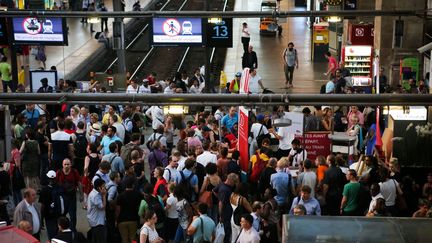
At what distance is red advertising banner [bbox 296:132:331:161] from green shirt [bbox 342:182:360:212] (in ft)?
11.0

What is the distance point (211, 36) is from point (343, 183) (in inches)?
477

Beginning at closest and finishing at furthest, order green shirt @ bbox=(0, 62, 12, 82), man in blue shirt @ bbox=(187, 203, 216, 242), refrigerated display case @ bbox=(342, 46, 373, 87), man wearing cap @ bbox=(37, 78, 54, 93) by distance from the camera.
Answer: man in blue shirt @ bbox=(187, 203, 216, 242), man wearing cap @ bbox=(37, 78, 54, 93), green shirt @ bbox=(0, 62, 12, 82), refrigerated display case @ bbox=(342, 46, 373, 87)

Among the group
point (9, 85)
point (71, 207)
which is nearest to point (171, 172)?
point (71, 207)

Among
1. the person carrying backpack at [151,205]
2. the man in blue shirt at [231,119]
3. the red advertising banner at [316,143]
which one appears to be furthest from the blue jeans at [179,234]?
A: the man in blue shirt at [231,119]

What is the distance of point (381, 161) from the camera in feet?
58.5

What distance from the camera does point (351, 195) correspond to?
15375 millimetres

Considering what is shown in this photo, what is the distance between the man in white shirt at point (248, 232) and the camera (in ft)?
44.0

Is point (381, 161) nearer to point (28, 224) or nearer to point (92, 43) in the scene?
point (28, 224)

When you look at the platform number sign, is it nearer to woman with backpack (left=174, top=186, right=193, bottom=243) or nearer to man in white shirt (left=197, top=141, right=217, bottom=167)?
man in white shirt (left=197, top=141, right=217, bottom=167)

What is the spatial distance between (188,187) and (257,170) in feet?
5.10

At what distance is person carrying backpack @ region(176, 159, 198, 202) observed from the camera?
51.5 feet

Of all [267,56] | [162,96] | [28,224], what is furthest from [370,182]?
[267,56]

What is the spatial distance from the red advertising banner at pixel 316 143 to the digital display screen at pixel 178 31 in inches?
347

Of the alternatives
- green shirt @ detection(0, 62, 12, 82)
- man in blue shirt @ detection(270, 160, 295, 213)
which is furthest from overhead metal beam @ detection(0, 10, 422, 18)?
man in blue shirt @ detection(270, 160, 295, 213)
